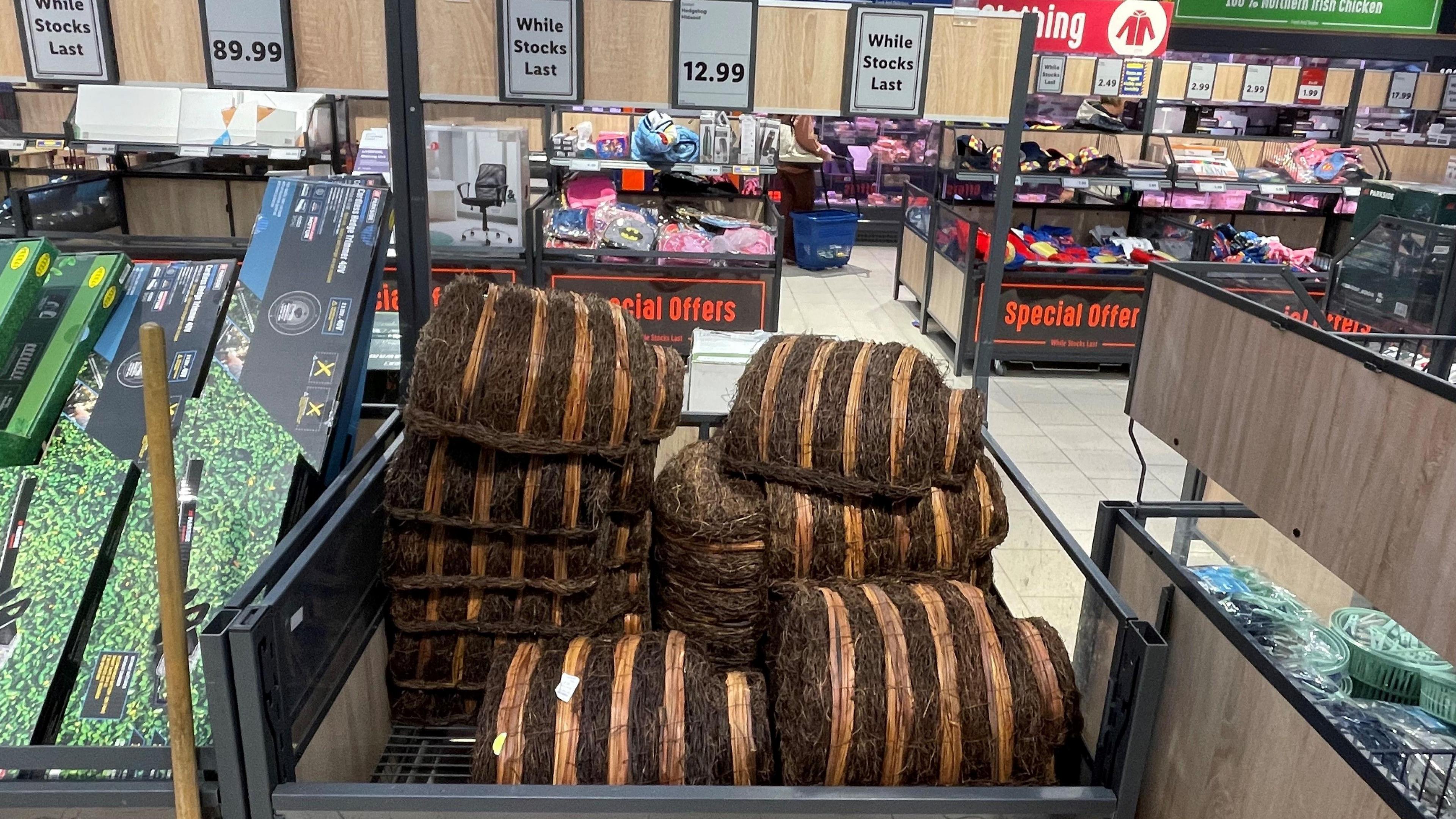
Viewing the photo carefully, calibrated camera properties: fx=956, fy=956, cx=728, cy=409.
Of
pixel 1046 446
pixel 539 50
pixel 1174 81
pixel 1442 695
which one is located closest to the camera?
pixel 1442 695

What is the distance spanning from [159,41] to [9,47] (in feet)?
2.34

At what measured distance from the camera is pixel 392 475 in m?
2.12

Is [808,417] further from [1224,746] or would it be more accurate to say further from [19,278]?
[19,278]

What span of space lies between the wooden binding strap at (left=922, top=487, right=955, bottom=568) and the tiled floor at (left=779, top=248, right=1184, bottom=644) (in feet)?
0.78

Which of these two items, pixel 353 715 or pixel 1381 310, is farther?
pixel 1381 310

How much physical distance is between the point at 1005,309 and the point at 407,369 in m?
4.86

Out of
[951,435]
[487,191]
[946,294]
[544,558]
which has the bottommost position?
[946,294]

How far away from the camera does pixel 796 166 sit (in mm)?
10258

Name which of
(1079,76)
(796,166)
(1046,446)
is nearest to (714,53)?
(1046,446)

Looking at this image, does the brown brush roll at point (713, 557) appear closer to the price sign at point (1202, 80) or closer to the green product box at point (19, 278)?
the green product box at point (19, 278)

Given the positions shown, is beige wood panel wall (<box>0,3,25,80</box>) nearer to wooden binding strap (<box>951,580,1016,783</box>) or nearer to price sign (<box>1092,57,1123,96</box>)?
wooden binding strap (<box>951,580,1016,783</box>)

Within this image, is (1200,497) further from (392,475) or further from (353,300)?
(353,300)

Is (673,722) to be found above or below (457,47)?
below

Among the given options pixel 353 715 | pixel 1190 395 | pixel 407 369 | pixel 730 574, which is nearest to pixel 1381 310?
pixel 1190 395
